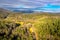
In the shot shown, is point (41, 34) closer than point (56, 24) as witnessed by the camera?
Yes

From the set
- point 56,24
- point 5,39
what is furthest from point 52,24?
point 5,39

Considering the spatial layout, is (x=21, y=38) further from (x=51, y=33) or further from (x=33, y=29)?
(x=51, y=33)

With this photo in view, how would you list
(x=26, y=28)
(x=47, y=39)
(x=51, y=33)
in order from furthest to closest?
1. (x=26, y=28)
2. (x=51, y=33)
3. (x=47, y=39)

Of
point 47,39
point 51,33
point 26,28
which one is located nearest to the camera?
point 47,39

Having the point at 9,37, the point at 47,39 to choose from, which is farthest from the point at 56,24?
the point at 9,37

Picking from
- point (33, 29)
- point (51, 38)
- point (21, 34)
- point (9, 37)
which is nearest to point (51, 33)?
point (51, 38)

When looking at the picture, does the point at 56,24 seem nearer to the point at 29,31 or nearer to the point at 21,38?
the point at 29,31

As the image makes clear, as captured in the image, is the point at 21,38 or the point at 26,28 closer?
the point at 21,38
